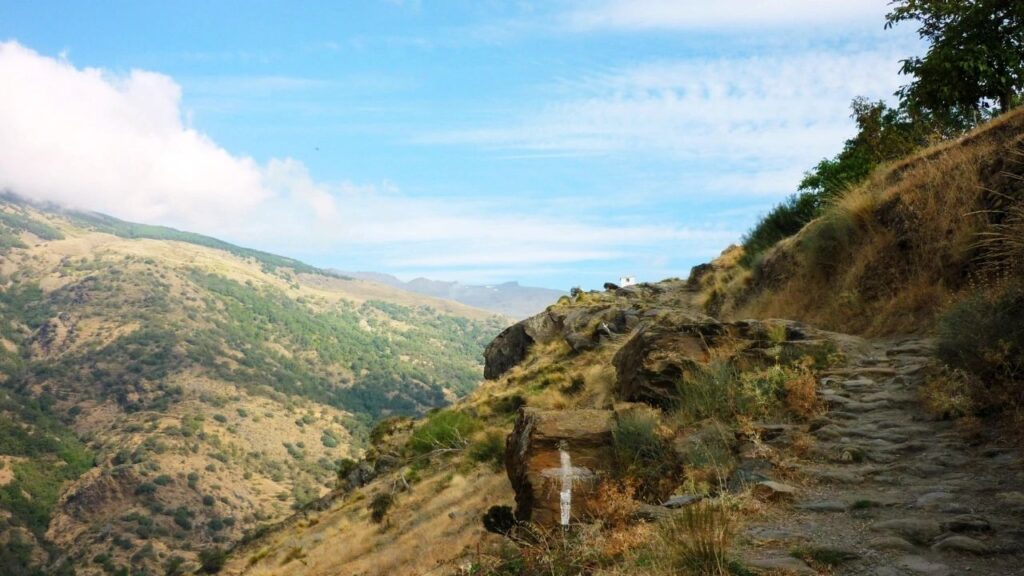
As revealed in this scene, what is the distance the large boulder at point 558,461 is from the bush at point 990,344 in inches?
153

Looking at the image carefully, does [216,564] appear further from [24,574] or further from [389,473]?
[24,574]

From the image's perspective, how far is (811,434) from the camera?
7.69 metres

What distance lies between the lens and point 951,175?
482 inches

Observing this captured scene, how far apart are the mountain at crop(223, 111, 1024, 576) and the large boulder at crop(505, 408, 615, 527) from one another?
0.02m

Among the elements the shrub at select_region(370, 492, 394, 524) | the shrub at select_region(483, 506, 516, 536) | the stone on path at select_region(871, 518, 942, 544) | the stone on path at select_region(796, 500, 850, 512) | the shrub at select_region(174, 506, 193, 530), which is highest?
the stone on path at select_region(871, 518, 942, 544)

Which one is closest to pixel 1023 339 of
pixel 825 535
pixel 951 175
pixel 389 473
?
pixel 825 535

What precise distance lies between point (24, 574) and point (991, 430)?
452 feet

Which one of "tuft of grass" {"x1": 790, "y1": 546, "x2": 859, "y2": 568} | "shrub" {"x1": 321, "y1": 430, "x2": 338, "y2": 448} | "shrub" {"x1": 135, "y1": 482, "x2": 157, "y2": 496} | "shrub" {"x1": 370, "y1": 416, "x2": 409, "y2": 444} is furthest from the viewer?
"shrub" {"x1": 321, "y1": 430, "x2": 338, "y2": 448}

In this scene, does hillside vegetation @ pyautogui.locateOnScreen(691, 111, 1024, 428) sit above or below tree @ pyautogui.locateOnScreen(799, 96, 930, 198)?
below

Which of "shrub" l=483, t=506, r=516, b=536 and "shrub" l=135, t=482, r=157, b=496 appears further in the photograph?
"shrub" l=135, t=482, r=157, b=496

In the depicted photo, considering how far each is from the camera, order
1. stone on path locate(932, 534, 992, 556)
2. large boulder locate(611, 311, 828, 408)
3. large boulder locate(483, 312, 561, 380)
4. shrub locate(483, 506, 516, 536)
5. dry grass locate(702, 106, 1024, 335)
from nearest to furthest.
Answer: stone on path locate(932, 534, 992, 556), shrub locate(483, 506, 516, 536), large boulder locate(611, 311, 828, 408), dry grass locate(702, 106, 1024, 335), large boulder locate(483, 312, 561, 380)

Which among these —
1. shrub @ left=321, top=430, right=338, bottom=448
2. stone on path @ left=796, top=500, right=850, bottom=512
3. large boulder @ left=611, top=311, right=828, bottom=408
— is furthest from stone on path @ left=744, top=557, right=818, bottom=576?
shrub @ left=321, top=430, right=338, bottom=448

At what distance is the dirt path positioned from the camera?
4.72 m

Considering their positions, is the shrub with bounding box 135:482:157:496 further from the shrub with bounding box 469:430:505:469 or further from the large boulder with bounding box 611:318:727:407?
the large boulder with bounding box 611:318:727:407
